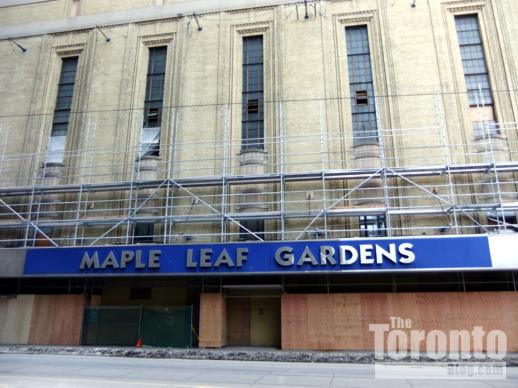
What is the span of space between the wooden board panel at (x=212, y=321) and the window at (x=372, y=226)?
702 centimetres

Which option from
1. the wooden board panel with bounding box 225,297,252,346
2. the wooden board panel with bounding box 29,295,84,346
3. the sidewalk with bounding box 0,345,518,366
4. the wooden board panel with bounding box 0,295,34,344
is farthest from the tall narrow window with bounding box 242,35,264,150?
the wooden board panel with bounding box 0,295,34,344

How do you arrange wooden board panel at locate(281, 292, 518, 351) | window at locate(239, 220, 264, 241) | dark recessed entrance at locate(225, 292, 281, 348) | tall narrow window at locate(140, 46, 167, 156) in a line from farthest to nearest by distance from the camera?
1. tall narrow window at locate(140, 46, 167, 156)
2. window at locate(239, 220, 264, 241)
3. dark recessed entrance at locate(225, 292, 281, 348)
4. wooden board panel at locate(281, 292, 518, 351)

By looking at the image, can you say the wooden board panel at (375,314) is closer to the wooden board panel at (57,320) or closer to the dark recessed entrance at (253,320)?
the dark recessed entrance at (253,320)

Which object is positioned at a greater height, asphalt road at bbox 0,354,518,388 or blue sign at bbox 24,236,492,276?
blue sign at bbox 24,236,492,276

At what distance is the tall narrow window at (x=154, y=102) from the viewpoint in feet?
74.5

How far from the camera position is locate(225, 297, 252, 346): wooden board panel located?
63.3 ft

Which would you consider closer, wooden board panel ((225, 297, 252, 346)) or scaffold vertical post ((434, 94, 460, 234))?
scaffold vertical post ((434, 94, 460, 234))

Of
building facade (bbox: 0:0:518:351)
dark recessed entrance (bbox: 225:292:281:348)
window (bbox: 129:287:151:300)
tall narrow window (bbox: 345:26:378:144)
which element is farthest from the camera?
tall narrow window (bbox: 345:26:378:144)

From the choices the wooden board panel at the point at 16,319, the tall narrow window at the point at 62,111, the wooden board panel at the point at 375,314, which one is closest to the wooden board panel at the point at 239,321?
the wooden board panel at the point at 375,314

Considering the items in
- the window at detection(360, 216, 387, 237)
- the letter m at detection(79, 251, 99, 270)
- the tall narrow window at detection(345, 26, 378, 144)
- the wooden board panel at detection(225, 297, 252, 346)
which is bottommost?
the wooden board panel at detection(225, 297, 252, 346)

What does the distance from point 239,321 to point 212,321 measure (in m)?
1.84

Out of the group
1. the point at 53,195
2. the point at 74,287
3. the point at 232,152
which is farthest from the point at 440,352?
the point at 53,195

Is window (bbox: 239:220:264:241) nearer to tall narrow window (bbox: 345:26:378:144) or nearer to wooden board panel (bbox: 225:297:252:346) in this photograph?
wooden board panel (bbox: 225:297:252:346)

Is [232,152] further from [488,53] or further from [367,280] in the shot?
[488,53]
